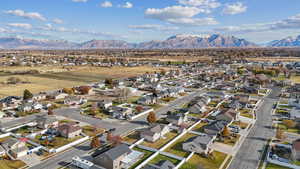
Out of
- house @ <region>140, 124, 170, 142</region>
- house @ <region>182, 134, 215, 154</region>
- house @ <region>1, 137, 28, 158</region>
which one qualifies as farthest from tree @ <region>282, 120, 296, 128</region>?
house @ <region>1, 137, 28, 158</region>

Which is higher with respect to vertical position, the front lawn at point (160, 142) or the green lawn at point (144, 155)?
the front lawn at point (160, 142)

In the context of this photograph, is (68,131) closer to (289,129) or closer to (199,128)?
(199,128)

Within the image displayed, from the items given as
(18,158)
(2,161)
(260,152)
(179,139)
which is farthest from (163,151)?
(2,161)

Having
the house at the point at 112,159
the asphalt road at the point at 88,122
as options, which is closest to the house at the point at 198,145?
the house at the point at 112,159

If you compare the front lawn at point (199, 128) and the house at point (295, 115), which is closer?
the front lawn at point (199, 128)

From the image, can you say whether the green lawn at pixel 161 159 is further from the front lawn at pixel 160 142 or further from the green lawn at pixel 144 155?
the front lawn at pixel 160 142
